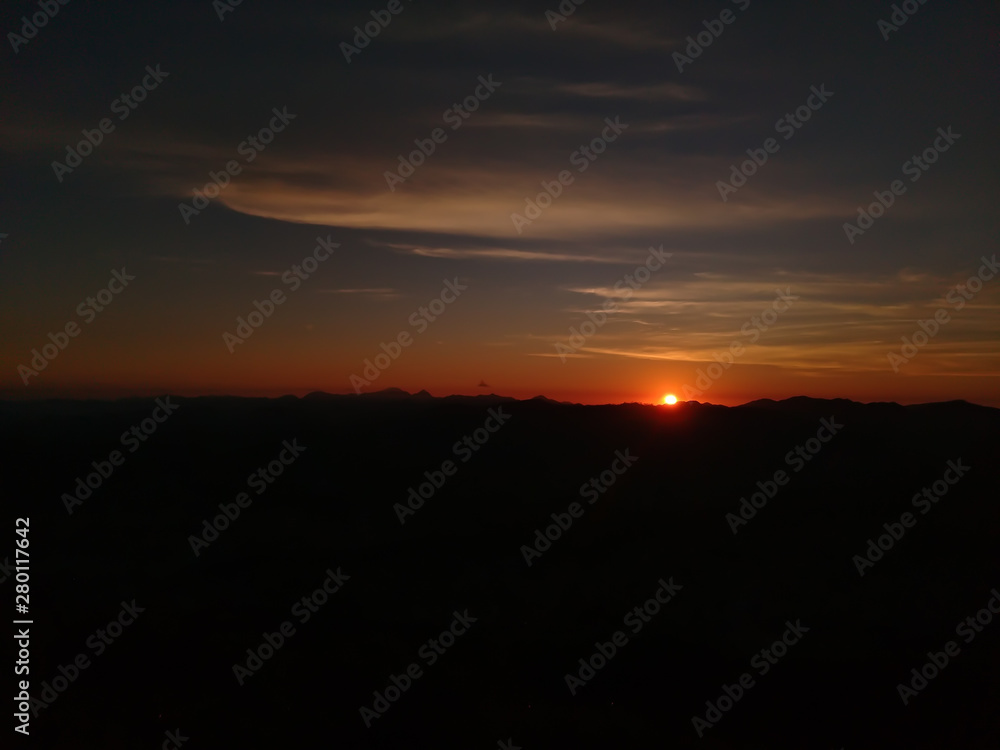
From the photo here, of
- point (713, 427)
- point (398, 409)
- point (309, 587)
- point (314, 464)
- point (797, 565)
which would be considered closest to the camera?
point (309, 587)

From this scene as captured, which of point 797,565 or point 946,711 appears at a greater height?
point 797,565

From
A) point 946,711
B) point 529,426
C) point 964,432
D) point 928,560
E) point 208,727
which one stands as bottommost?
point 946,711

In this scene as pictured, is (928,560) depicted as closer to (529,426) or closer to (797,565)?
(797,565)

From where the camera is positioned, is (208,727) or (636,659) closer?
(208,727)

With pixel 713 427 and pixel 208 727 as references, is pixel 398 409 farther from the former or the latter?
pixel 208 727

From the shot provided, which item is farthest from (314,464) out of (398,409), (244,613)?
(244,613)

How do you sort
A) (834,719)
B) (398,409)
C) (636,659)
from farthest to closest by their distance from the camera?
(398,409), (636,659), (834,719)
